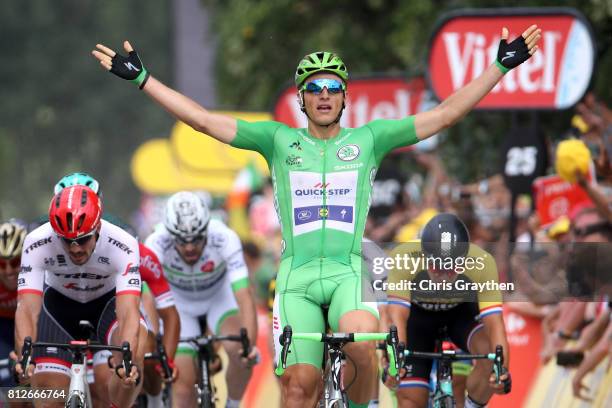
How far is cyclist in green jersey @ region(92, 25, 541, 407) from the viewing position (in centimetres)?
937

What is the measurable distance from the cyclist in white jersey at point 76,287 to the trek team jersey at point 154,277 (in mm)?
466

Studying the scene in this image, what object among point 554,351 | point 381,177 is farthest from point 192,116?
point 381,177

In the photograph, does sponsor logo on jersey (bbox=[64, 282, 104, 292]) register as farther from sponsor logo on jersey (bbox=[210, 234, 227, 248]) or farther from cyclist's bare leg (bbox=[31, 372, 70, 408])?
sponsor logo on jersey (bbox=[210, 234, 227, 248])

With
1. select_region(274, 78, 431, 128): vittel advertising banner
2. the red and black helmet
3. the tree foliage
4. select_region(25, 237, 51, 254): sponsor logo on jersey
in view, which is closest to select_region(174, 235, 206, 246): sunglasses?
select_region(25, 237, 51, 254): sponsor logo on jersey

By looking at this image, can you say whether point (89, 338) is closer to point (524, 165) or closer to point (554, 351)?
point (554, 351)

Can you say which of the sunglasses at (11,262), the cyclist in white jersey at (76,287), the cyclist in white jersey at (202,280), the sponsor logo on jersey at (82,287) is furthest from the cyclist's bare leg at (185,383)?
the sponsor logo on jersey at (82,287)

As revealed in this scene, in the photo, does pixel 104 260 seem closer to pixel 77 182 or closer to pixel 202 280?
pixel 77 182

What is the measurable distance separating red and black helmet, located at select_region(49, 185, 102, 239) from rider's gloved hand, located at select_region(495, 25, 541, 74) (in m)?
2.66

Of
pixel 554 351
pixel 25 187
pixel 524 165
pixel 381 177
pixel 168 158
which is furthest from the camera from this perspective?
pixel 25 187

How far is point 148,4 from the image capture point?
4094 inches

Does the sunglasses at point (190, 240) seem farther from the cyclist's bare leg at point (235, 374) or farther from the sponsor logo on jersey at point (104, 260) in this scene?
the sponsor logo on jersey at point (104, 260)

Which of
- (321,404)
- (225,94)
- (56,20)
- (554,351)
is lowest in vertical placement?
(321,404)

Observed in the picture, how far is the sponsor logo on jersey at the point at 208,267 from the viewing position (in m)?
12.6

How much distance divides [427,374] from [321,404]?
193cm
